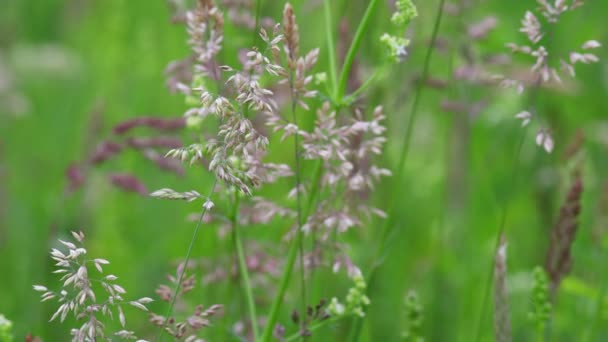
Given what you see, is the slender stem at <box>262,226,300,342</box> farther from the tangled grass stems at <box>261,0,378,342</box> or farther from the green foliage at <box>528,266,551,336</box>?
the green foliage at <box>528,266,551,336</box>

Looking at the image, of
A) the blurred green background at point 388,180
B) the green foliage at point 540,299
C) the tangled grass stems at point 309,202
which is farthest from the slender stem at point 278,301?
the blurred green background at point 388,180

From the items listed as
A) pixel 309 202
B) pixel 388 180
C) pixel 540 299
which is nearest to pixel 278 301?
pixel 309 202

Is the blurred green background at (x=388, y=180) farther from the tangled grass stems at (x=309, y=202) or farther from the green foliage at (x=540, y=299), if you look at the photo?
the tangled grass stems at (x=309, y=202)

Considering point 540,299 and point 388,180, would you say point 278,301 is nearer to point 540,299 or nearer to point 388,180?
point 540,299

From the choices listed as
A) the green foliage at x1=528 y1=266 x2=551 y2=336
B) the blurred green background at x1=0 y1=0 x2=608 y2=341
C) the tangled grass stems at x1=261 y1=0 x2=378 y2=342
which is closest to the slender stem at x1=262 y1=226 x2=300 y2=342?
the tangled grass stems at x1=261 y1=0 x2=378 y2=342

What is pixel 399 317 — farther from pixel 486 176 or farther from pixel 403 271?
pixel 486 176

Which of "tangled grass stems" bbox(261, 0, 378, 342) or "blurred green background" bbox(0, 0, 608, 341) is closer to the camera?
"tangled grass stems" bbox(261, 0, 378, 342)

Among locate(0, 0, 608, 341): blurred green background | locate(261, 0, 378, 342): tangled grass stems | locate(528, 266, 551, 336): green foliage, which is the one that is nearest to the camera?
locate(261, 0, 378, 342): tangled grass stems

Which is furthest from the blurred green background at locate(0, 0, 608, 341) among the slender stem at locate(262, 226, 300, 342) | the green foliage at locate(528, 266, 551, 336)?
the slender stem at locate(262, 226, 300, 342)

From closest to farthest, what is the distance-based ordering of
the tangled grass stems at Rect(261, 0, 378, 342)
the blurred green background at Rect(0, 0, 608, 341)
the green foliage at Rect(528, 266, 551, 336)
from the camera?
the tangled grass stems at Rect(261, 0, 378, 342), the green foliage at Rect(528, 266, 551, 336), the blurred green background at Rect(0, 0, 608, 341)
